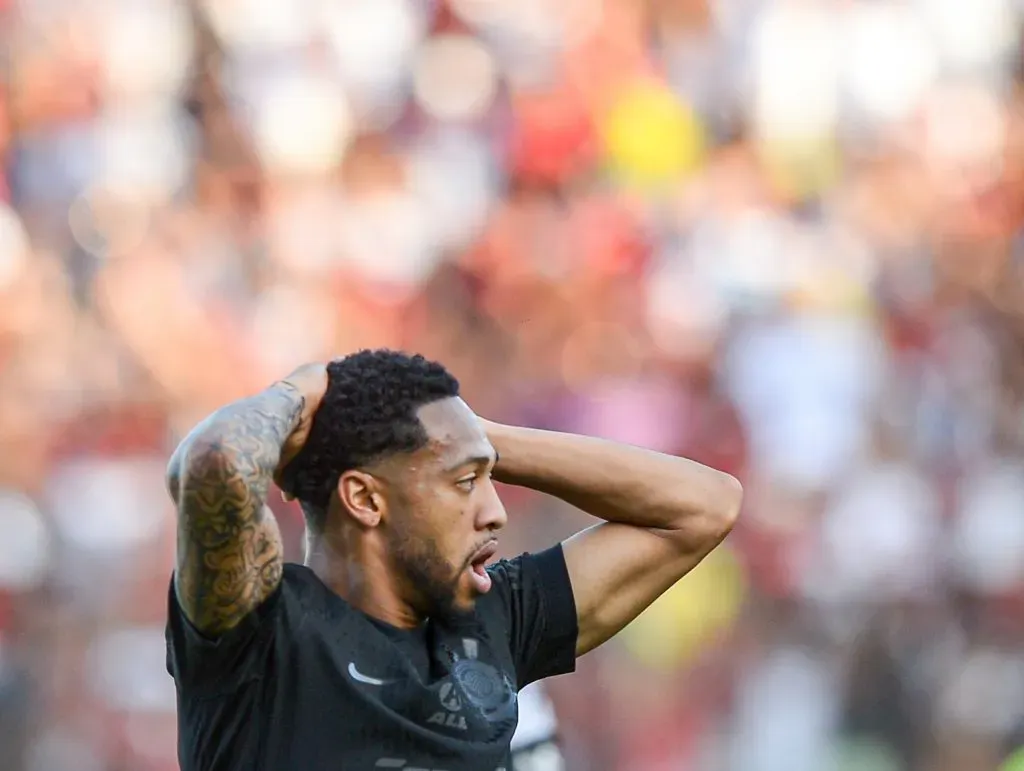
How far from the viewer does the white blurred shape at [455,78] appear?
26.8 ft

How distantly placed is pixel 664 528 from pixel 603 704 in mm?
3683

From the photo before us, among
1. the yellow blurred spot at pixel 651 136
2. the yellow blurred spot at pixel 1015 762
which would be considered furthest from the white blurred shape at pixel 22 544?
the yellow blurred spot at pixel 1015 762

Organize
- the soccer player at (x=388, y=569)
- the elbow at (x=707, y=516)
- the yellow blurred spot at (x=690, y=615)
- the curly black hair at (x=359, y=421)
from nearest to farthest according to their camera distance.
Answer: the soccer player at (x=388, y=569) < the curly black hair at (x=359, y=421) < the elbow at (x=707, y=516) < the yellow blurred spot at (x=690, y=615)

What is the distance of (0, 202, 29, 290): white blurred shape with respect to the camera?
7.76 meters

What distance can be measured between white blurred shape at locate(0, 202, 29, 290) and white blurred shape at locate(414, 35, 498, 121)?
2047 mm

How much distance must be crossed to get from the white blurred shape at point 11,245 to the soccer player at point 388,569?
5.33 m

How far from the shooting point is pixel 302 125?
320 inches

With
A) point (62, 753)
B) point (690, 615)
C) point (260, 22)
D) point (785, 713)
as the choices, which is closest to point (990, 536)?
point (785, 713)

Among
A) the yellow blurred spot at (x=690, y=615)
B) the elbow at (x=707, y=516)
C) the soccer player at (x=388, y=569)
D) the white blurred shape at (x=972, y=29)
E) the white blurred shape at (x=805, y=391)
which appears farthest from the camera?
the white blurred shape at (x=972, y=29)

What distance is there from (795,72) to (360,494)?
6.10m

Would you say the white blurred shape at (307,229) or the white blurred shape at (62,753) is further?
the white blurred shape at (307,229)

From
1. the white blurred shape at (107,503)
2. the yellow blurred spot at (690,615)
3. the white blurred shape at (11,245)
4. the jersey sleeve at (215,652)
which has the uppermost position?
the jersey sleeve at (215,652)

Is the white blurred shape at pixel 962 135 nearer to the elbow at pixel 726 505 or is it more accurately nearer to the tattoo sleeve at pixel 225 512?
the elbow at pixel 726 505

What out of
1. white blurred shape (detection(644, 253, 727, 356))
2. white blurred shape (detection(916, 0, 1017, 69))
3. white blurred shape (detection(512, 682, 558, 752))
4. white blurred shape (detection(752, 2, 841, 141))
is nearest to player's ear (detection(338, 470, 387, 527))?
white blurred shape (detection(512, 682, 558, 752))
